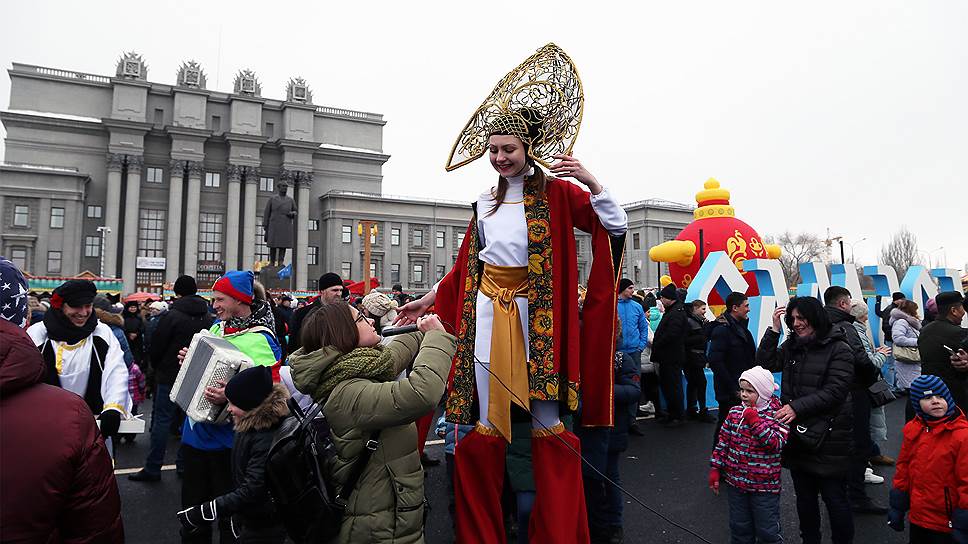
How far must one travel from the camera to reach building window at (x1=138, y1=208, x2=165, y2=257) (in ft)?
166

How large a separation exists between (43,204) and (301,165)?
20.9 m

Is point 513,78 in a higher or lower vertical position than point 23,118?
lower

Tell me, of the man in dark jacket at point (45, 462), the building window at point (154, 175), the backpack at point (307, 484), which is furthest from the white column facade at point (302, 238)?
the man in dark jacket at point (45, 462)

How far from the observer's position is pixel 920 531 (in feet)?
11.0

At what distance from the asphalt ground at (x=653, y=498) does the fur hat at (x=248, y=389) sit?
194 centimetres

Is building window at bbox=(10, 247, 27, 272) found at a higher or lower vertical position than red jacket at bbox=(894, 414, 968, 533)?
higher

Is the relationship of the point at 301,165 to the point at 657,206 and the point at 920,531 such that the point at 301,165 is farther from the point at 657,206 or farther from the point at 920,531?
the point at 920,531

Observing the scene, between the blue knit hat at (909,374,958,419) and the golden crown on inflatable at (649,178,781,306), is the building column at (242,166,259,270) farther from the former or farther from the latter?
the blue knit hat at (909,374,958,419)

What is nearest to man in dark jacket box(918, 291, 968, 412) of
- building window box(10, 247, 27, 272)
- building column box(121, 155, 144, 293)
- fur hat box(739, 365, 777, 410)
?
fur hat box(739, 365, 777, 410)

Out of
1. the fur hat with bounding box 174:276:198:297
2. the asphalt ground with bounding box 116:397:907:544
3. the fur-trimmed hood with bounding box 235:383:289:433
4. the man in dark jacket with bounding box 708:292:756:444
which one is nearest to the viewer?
the fur-trimmed hood with bounding box 235:383:289:433

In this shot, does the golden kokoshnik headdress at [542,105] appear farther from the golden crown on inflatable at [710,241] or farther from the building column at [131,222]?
the building column at [131,222]

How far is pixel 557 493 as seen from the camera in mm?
2793

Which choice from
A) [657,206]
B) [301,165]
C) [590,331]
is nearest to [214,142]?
[301,165]

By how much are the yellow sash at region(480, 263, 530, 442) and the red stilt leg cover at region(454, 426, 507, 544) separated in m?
A: 0.11
